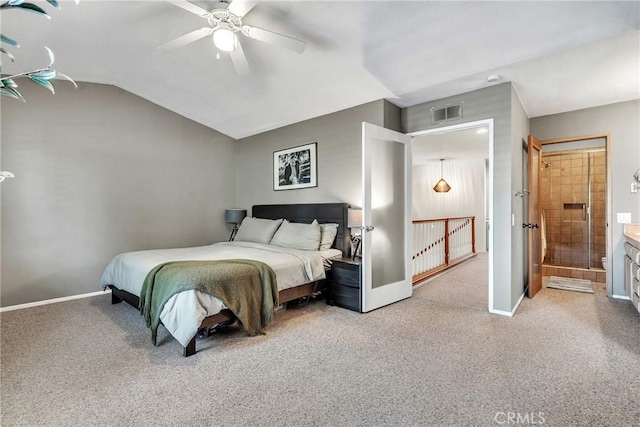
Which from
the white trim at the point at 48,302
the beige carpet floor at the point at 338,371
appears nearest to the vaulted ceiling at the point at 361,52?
the beige carpet floor at the point at 338,371

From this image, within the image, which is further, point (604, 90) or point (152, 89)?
point (152, 89)

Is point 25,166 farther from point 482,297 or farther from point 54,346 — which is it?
point 482,297

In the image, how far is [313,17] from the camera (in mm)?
2662

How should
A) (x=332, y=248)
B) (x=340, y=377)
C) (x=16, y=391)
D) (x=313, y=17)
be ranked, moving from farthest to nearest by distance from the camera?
(x=332, y=248)
(x=313, y=17)
(x=340, y=377)
(x=16, y=391)

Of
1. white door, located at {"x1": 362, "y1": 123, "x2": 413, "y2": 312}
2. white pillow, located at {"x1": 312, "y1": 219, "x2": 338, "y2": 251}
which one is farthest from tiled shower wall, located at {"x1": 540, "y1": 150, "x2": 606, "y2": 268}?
white pillow, located at {"x1": 312, "y1": 219, "x2": 338, "y2": 251}

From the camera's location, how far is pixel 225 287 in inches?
104

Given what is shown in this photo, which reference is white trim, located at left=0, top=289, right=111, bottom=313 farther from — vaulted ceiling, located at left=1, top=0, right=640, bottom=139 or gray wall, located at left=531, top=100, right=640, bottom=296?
gray wall, located at left=531, top=100, right=640, bottom=296

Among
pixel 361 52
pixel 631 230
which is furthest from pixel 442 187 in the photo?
pixel 361 52

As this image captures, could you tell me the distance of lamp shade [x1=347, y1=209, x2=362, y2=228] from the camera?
3.81 m

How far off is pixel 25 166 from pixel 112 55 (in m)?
1.77

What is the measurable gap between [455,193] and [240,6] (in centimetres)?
747

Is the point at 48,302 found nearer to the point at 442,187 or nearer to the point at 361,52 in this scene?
the point at 361,52

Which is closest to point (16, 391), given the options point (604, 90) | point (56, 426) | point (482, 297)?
point (56, 426)

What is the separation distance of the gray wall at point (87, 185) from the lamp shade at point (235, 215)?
1.39 ft
